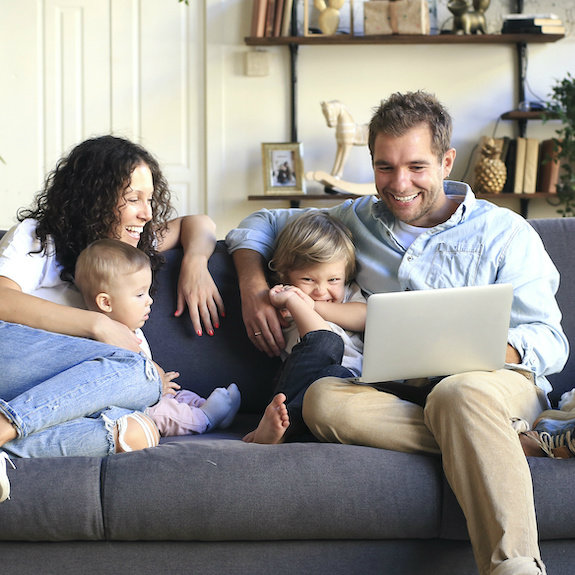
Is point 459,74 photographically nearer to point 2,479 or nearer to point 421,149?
point 421,149

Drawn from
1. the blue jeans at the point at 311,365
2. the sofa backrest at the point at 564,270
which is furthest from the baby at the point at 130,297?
the sofa backrest at the point at 564,270

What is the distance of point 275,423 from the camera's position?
62.1 inches

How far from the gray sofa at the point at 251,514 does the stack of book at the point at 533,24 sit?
3219 mm

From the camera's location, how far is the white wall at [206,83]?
428cm

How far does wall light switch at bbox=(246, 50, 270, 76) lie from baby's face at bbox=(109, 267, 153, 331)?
2645mm

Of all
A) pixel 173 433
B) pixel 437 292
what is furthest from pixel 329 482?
pixel 173 433

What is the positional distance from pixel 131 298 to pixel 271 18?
2.72 metres

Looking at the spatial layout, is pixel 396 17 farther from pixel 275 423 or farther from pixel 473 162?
pixel 275 423

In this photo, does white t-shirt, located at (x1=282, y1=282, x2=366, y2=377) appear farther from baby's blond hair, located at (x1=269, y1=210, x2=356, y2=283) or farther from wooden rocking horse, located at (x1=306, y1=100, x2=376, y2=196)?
wooden rocking horse, located at (x1=306, y1=100, x2=376, y2=196)

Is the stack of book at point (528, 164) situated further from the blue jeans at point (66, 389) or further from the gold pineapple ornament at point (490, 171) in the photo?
the blue jeans at point (66, 389)

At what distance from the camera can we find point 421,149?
193cm

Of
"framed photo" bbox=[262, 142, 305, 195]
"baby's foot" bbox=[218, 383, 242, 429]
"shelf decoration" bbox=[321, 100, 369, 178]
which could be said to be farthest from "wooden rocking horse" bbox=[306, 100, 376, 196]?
"baby's foot" bbox=[218, 383, 242, 429]

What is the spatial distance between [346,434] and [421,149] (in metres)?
0.76

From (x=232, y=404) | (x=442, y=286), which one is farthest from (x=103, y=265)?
(x=442, y=286)
